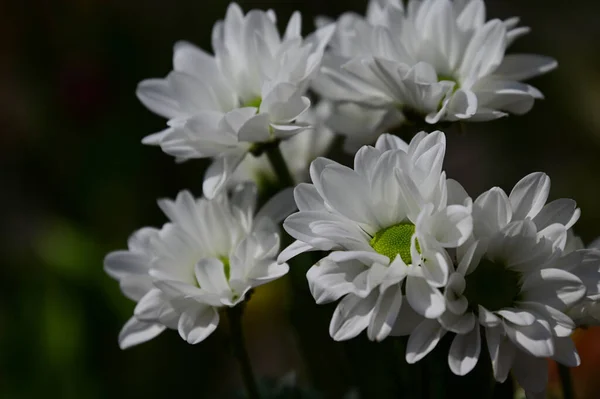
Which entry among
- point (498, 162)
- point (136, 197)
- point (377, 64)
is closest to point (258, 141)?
point (377, 64)

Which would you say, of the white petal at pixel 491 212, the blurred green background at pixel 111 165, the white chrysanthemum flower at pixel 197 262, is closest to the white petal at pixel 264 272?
the white chrysanthemum flower at pixel 197 262

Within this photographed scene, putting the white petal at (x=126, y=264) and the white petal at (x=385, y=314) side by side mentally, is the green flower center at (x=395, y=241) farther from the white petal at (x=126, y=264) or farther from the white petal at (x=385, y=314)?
the white petal at (x=126, y=264)

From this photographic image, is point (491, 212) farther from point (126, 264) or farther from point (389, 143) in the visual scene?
point (126, 264)

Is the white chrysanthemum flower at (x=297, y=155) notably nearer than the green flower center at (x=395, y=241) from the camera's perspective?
No

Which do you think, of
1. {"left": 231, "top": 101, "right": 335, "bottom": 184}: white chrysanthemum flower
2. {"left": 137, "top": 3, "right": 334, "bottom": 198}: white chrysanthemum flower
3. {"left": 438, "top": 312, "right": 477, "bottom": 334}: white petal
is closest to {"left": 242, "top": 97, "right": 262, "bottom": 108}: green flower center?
{"left": 137, "top": 3, "right": 334, "bottom": 198}: white chrysanthemum flower

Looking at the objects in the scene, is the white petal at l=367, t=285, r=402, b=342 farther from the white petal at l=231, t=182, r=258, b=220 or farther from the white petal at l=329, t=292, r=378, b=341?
the white petal at l=231, t=182, r=258, b=220

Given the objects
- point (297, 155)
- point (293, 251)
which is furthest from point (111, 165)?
point (293, 251)

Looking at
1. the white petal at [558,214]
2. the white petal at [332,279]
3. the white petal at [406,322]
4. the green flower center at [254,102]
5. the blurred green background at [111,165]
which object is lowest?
the blurred green background at [111,165]
